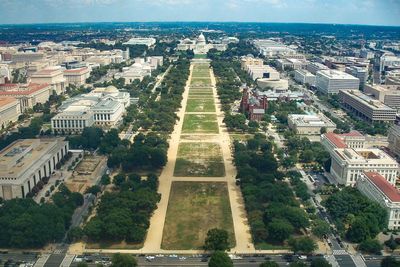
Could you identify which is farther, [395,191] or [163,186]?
[163,186]

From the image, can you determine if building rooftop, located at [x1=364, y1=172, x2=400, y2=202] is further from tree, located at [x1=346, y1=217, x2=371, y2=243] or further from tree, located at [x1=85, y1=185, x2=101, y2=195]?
tree, located at [x1=85, y1=185, x2=101, y2=195]

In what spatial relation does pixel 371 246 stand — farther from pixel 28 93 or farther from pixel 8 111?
pixel 28 93

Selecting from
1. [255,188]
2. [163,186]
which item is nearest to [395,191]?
[255,188]

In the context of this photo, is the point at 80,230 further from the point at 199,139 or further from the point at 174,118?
the point at 174,118

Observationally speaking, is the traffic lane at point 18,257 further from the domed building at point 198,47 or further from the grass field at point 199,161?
the domed building at point 198,47

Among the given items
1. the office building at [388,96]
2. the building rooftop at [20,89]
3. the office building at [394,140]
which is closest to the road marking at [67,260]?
the office building at [394,140]

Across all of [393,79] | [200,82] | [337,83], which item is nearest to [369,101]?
[337,83]
